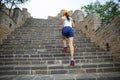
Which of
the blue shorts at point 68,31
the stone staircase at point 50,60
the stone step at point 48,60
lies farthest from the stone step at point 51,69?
the blue shorts at point 68,31

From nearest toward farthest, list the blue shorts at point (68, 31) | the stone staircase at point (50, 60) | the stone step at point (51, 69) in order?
1. the stone staircase at point (50, 60)
2. the stone step at point (51, 69)
3. the blue shorts at point (68, 31)

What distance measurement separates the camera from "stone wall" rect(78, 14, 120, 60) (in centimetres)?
551


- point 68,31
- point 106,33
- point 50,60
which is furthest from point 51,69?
point 106,33

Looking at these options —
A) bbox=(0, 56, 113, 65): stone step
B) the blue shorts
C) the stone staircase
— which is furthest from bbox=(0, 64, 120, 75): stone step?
the blue shorts

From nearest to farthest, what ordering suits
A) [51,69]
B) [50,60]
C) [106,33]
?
[51,69], [50,60], [106,33]

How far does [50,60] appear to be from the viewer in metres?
5.39

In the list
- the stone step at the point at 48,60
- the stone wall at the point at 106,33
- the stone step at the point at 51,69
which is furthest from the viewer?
the stone wall at the point at 106,33

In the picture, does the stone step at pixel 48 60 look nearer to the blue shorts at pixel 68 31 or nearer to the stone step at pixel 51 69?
the stone step at pixel 51 69

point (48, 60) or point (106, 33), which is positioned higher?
point (106, 33)

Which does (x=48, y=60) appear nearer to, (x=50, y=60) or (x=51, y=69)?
(x=50, y=60)

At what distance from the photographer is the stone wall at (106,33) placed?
5505 mm

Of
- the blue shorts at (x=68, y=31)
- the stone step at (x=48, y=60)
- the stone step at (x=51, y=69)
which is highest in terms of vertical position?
the blue shorts at (x=68, y=31)

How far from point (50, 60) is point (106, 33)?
2779 millimetres

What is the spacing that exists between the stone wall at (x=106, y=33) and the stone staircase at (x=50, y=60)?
0.93ft
